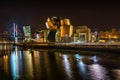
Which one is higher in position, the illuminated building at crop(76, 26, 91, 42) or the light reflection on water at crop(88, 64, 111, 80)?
the illuminated building at crop(76, 26, 91, 42)

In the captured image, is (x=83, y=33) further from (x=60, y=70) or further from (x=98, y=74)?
(x=98, y=74)

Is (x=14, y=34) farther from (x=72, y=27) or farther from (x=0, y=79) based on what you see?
(x=0, y=79)

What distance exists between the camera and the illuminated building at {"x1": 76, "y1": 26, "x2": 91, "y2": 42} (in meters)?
168

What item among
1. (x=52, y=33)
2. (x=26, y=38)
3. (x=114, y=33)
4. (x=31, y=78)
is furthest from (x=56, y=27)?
(x=31, y=78)

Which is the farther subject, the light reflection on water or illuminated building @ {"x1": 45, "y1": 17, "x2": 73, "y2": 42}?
illuminated building @ {"x1": 45, "y1": 17, "x2": 73, "y2": 42}

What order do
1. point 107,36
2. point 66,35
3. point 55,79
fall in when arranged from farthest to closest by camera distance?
1. point 107,36
2. point 66,35
3. point 55,79

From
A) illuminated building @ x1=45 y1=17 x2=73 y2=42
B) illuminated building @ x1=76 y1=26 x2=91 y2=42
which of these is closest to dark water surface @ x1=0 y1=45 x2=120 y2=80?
illuminated building @ x1=76 y1=26 x2=91 y2=42

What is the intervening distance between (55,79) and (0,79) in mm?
4668

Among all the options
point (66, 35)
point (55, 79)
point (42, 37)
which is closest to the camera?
point (55, 79)

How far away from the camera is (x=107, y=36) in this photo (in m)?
182

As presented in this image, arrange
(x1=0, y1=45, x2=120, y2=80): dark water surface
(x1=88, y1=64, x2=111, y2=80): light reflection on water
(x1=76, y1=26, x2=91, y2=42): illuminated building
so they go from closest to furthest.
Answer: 1. (x1=88, y1=64, x2=111, y2=80): light reflection on water
2. (x1=0, y1=45, x2=120, y2=80): dark water surface
3. (x1=76, y1=26, x2=91, y2=42): illuminated building

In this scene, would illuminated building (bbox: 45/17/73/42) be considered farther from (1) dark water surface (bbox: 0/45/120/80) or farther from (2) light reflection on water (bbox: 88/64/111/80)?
(2) light reflection on water (bbox: 88/64/111/80)

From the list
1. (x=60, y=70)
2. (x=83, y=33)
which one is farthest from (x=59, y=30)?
(x=60, y=70)

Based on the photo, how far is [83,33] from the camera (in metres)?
172
